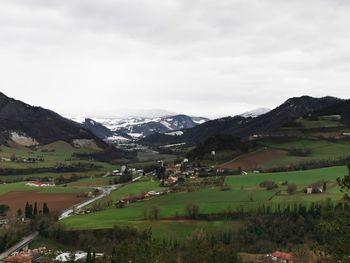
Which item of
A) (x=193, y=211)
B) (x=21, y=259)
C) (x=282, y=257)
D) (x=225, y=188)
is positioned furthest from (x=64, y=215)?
(x=282, y=257)

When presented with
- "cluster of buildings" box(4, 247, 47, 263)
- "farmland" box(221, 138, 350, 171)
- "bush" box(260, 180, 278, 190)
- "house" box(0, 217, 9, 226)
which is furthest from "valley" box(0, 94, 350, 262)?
"cluster of buildings" box(4, 247, 47, 263)

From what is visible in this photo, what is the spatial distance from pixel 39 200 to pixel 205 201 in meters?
47.8

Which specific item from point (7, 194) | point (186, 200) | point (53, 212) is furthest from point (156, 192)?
point (7, 194)

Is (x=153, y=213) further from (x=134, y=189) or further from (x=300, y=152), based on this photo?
(x=300, y=152)

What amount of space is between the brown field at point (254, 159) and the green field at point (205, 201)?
1502 inches

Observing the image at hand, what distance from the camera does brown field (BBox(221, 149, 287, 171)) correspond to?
18275 centimetres

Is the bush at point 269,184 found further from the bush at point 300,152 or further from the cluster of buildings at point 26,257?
the cluster of buildings at point 26,257

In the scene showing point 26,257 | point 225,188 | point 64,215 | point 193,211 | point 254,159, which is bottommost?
point 26,257

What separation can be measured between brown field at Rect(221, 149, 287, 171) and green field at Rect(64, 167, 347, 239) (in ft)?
125

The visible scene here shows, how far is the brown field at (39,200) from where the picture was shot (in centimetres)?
13412

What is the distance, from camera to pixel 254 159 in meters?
189

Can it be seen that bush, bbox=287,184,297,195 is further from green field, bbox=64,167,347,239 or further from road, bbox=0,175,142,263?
road, bbox=0,175,142,263

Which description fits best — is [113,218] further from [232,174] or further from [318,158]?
[318,158]

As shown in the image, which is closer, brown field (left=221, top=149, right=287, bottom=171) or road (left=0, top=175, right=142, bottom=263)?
road (left=0, top=175, right=142, bottom=263)
